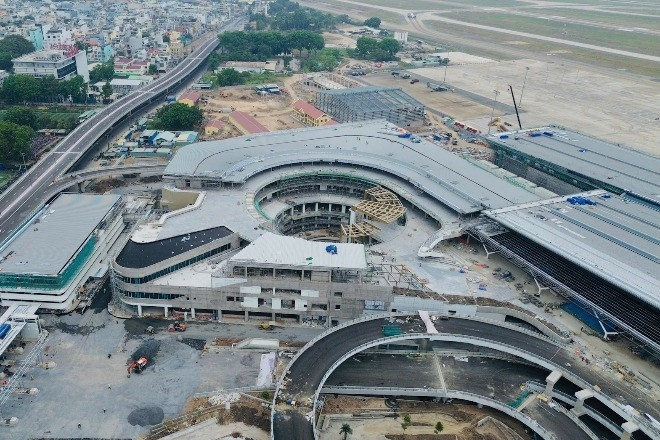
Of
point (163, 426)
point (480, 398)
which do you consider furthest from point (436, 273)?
point (163, 426)

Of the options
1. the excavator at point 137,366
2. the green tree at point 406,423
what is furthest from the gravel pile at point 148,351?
the green tree at point 406,423

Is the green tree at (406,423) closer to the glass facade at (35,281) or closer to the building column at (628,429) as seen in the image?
the building column at (628,429)

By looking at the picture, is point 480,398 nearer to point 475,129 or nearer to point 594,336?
point 594,336

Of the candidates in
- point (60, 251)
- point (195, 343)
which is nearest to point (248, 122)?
point (60, 251)

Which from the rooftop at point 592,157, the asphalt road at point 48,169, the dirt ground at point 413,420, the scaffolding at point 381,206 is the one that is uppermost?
the rooftop at point 592,157

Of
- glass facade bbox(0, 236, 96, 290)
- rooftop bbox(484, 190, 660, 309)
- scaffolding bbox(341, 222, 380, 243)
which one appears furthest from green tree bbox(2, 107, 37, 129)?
rooftop bbox(484, 190, 660, 309)
